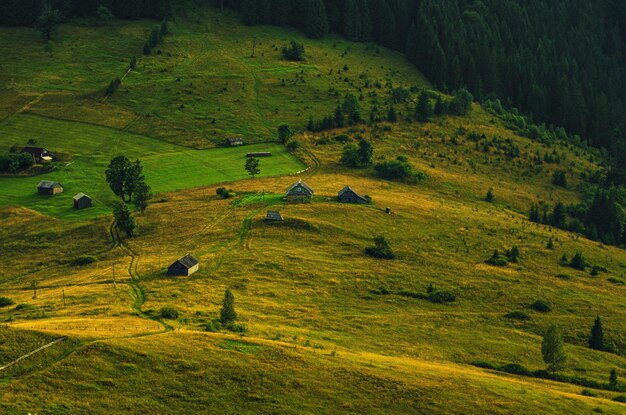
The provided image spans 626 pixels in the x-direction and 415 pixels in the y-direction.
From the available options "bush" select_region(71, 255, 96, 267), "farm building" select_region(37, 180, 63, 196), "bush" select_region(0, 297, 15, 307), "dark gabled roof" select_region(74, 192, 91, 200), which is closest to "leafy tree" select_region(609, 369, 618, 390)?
"bush" select_region(0, 297, 15, 307)

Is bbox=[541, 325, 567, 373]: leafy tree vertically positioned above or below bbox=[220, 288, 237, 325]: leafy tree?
above

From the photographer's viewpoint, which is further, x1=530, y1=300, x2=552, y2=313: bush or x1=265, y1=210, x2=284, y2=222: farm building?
x1=265, y1=210, x2=284, y2=222: farm building

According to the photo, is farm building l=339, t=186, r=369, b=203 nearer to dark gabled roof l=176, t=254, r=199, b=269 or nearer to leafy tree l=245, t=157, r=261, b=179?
leafy tree l=245, t=157, r=261, b=179

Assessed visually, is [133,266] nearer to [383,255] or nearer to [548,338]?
[383,255]

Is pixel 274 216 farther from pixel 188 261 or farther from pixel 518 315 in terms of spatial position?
pixel 518 315

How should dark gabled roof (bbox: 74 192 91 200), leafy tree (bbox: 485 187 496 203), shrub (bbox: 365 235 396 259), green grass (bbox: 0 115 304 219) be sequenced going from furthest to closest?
leafy tree (bbox: 485 187 496 203) < green grass (bbox: 0 115 304 219) < dark gabled roof (bbox: 74 192 91 200) < shrub (bbox: 365 235 396 259)

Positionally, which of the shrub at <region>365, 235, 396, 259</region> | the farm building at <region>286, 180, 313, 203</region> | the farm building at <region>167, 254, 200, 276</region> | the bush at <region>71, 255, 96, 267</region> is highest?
the farm building at <region>286, 180, 313, 203</region>
